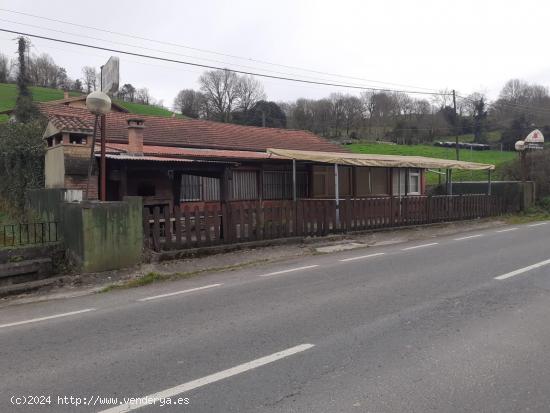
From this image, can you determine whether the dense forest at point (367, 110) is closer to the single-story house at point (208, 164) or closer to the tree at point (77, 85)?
the tree at point (77, 85)

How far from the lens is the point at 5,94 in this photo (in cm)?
5412

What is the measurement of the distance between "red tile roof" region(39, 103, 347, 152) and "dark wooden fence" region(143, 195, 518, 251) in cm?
601

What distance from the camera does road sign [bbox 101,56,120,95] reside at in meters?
8.84

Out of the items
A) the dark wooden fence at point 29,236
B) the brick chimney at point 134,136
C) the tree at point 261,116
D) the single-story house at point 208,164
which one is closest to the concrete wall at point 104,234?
the dark wooden fence at point 29,236

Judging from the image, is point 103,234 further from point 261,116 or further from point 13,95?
point 13,95

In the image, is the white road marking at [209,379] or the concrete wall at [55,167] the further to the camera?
the concrete wall at [55,167]

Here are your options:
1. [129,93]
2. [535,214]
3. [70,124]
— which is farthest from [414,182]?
[129,93]

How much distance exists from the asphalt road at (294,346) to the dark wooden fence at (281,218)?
7.33 feet

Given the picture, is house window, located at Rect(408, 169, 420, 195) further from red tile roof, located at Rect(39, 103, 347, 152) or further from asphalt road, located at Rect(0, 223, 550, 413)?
asphalt road, located at Rect(0, 223, 550, 413)

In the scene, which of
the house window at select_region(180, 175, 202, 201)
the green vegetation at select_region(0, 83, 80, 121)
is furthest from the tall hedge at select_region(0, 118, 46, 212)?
the green vegetation at select_region(0, 83, 80, 121)

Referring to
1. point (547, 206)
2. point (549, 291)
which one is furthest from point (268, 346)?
point (547, 206)

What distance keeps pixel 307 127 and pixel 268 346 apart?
60.4 m

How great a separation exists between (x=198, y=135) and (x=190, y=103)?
4774 centimetres

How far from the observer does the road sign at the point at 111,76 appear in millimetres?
8844
